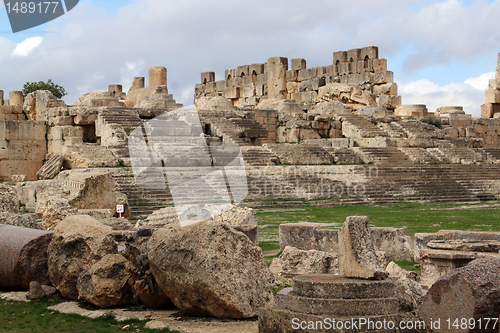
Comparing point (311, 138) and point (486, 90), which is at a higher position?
point (486, 90)

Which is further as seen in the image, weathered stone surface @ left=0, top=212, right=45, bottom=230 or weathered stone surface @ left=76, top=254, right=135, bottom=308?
weathered stone surface @ left=0, top=212, right=45, bottom=230

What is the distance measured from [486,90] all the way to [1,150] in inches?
1110

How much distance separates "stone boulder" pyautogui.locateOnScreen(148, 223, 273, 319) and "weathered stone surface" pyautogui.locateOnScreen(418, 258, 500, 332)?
1.60 meters

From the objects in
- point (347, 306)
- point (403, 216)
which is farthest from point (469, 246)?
point (403, 216)

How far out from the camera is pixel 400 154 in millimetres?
23219

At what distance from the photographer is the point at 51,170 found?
56.0 feet

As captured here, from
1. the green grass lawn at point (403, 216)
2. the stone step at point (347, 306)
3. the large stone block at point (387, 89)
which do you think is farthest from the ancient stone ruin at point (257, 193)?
the green grass lawn at point (403, 216)

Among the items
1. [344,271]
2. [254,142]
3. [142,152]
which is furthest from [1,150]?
[344,271]

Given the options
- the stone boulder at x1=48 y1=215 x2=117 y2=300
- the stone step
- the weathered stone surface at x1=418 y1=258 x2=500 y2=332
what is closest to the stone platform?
the stone step

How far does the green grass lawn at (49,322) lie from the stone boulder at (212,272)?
1.45 feet

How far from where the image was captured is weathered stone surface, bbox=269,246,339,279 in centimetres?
684

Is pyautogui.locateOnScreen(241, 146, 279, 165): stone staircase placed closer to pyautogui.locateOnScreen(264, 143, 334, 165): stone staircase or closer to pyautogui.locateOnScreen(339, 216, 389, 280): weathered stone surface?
pyautogui.locateOnScreen(264, 143, 334, 165): stone staircase

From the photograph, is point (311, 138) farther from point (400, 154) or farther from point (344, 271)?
point (344, 271)

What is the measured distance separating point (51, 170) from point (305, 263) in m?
12.2
